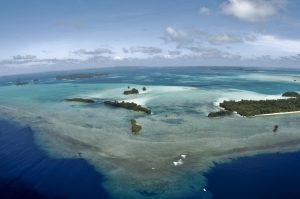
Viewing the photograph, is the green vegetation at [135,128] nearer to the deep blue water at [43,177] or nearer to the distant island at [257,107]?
the deep blue water at [43,177]

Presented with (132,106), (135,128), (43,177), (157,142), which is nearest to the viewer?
(43,177)

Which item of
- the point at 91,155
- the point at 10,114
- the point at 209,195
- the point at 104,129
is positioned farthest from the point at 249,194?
the point at 10,114

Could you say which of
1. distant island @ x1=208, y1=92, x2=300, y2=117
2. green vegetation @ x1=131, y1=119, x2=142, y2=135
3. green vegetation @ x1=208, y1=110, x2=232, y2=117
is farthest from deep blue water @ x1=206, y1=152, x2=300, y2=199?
distant island @ x1=208, y1=92, x2=300, y2=117

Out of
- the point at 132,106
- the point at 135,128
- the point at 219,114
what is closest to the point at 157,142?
the point at 135,128

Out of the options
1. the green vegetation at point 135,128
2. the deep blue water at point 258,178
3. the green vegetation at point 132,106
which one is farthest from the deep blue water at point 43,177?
the green vegetation at point 132,106

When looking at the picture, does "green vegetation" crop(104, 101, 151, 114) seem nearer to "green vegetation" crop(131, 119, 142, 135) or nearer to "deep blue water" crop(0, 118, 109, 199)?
"green vegetation" crop(131, 119, 142, 135)

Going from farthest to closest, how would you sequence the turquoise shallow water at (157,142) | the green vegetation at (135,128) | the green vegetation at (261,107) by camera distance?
the green vegetation at (261,107), the green vegetation at (135,128), the turquoise shallow water at (157,142)

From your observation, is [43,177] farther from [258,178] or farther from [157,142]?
[258,178]
